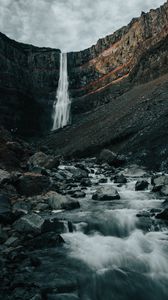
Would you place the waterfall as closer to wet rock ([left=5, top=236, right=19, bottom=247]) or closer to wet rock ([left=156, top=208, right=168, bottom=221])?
wet rock ([left=156, top=208, right=168, bottom=221])

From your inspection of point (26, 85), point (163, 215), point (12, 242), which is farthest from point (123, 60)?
point (12, 242)

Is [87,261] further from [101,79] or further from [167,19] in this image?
[101,79]

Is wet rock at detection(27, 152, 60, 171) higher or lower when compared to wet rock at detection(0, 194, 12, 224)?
higher

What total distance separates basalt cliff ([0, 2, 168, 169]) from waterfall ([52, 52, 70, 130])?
1.24m

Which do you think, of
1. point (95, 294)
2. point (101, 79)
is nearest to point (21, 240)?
point (95, 294)

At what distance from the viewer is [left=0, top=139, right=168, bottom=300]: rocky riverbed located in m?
6.95

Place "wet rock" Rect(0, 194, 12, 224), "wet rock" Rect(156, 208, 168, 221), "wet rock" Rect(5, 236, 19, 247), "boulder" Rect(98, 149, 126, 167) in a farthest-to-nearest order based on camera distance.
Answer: "boulder" Rect(98, 149, 126, 167) → "wet rock" Rect(156, 208, 168, 221) → "wet rock" Rect(0, 194, 12, 224) → "wet rock" Rect(5, 236, 19, 247)

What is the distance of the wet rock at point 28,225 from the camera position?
8.94 meters

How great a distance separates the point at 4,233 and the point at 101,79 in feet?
229

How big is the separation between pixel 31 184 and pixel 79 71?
237ft

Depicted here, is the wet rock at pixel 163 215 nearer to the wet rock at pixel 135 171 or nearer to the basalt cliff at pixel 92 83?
the wet rock at pixel 135 171

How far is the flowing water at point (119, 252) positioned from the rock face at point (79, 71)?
47246mm

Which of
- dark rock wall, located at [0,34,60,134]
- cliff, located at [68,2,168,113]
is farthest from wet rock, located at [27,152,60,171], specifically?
dark rock wall, located at [0,34,60,134]

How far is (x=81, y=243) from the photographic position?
29.9 feet
